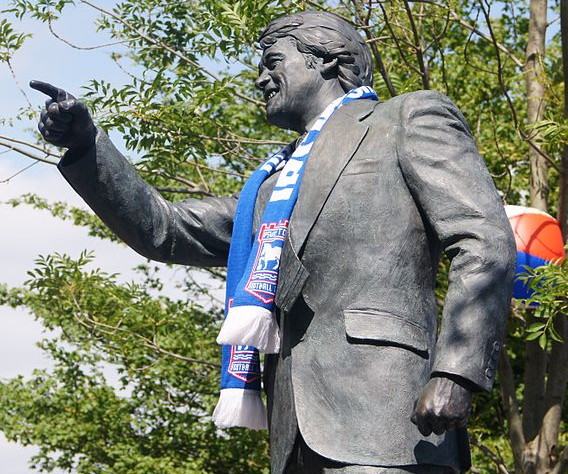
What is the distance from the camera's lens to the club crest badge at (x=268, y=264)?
3.68 metres

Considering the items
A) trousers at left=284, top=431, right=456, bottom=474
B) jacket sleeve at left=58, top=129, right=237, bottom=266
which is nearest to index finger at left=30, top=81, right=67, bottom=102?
jacket sleeve at left=58, top=129, right=237, bottom=266

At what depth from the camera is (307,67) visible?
3.98 meters

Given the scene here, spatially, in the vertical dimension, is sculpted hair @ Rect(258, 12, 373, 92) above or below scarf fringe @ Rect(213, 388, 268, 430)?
above

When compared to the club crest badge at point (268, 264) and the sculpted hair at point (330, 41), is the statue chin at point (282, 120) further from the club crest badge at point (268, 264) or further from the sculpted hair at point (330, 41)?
the club crest badge at point (268, 264)

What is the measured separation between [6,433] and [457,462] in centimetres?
974

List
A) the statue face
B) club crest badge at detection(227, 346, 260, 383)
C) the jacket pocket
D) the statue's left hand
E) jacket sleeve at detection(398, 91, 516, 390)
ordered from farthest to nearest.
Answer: the statue face
club crest badge at detection(227, 346, 260, 383)
the jacket pocket
jacket sleeve at detection(398, 91, 516, 390)
the statue's left hand

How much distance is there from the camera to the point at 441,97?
12.3ft

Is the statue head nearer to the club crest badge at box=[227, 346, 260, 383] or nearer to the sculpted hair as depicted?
the sculpted hair

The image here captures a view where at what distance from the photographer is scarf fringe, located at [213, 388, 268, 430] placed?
12.6 feet

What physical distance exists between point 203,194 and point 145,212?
21.4ft

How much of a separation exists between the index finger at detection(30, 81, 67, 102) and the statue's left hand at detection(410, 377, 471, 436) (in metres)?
1.31

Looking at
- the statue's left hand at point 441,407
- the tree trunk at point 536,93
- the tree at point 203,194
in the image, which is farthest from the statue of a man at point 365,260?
the tree trunk at point 536,93

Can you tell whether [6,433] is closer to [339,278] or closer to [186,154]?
[186,154]

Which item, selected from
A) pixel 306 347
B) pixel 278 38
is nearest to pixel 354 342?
pixel 306 347
